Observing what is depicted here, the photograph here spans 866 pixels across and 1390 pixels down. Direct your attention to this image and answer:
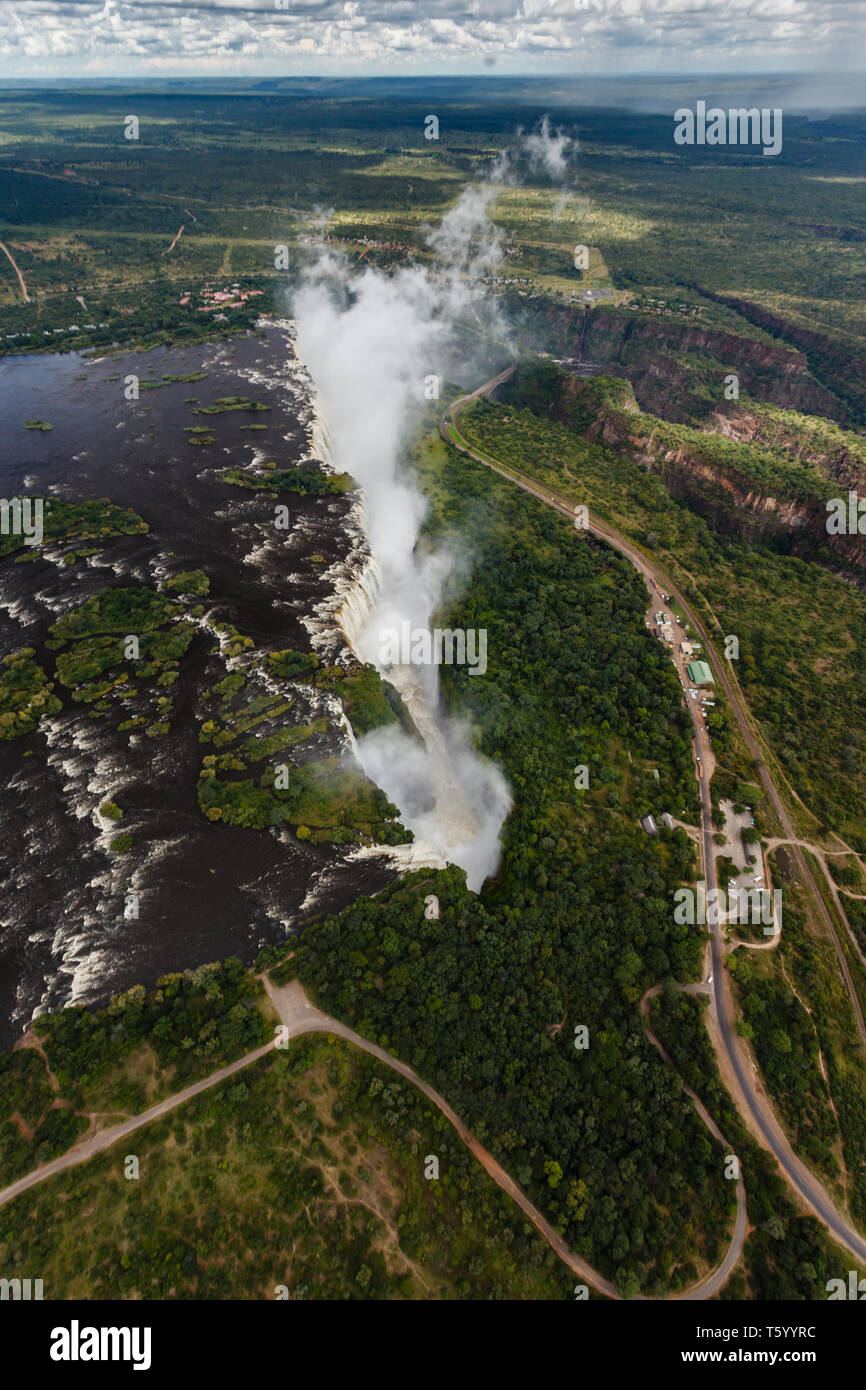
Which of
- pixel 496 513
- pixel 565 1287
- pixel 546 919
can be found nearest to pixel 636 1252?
pixel 565 1287

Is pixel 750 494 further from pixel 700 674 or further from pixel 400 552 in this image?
pixel 400 552

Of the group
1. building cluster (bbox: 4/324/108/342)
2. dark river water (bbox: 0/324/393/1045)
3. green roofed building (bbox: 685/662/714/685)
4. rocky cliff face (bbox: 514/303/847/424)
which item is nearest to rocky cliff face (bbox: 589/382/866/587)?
rocky cliff face (bbox: 514/303/847/424)

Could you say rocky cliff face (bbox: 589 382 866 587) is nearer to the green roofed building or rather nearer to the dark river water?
the green roofed building

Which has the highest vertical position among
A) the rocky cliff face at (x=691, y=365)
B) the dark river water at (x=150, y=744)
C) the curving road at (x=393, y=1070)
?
the rocky cliff face at (x=691, y=365)

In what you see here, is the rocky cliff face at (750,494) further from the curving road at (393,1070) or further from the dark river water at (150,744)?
the curving road at (393,1070)

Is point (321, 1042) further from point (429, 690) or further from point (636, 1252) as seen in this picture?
point (429, 690)

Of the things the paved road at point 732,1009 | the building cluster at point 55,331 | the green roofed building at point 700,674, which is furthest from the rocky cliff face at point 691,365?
the building cluster at point 55,331
